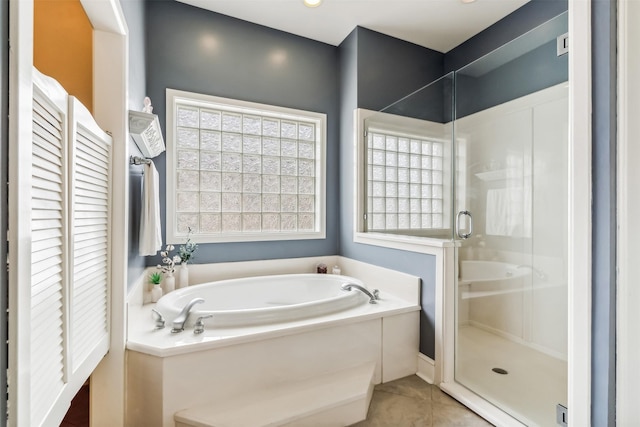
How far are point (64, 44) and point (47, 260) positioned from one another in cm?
134

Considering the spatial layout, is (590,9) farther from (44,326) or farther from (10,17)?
(44,326)

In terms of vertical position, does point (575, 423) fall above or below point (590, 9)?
below

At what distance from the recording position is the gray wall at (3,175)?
22.8 inches

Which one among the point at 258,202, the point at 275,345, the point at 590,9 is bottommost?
the point at 275,345

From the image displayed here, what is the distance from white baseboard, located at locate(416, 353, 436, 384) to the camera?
2.07 metres

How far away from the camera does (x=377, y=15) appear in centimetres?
270

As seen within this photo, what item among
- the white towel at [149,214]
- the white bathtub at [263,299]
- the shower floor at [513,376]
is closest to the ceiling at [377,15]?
the white towel at [149,214]

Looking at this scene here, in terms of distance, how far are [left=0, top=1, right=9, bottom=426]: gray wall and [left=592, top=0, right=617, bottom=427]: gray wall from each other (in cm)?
184

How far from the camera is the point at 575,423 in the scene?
1.26 m

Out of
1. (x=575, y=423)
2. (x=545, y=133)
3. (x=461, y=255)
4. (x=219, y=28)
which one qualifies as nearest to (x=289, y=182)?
(x=219, y=28)

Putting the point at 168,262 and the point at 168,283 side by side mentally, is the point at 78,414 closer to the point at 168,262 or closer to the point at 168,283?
the point at 168,283

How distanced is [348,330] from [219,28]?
279cm

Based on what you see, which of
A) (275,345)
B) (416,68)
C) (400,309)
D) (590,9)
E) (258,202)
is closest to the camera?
(590,9)

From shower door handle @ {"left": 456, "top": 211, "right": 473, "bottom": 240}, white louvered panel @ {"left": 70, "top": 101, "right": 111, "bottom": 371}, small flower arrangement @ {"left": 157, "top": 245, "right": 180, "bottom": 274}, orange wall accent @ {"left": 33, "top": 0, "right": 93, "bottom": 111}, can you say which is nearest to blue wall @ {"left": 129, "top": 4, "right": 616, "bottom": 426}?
small flower arrangement @ {"left": 157, "top": 245, "right": 180, "bottom": 274}
